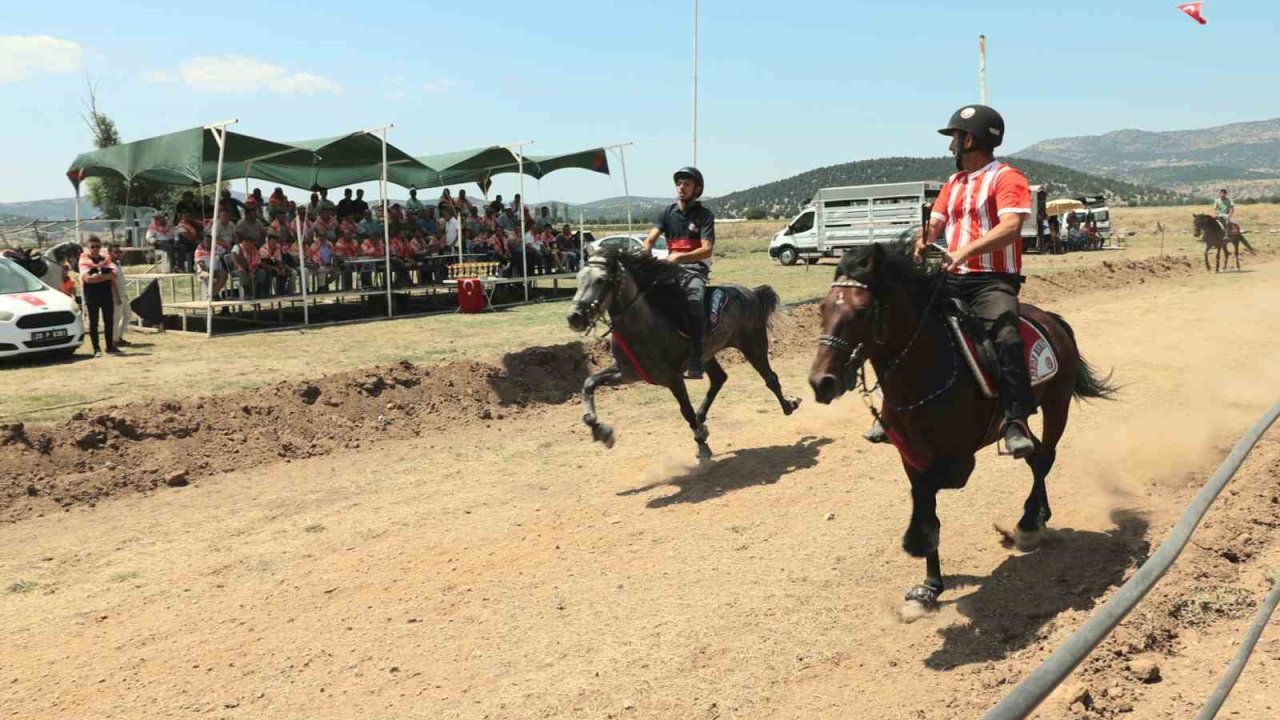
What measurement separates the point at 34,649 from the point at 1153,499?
7501 millimetres

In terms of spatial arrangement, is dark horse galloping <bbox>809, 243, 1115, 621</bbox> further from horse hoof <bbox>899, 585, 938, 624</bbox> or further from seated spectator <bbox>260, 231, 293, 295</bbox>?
seated spectator <bbox>260, 231, 293, 295</bbox>

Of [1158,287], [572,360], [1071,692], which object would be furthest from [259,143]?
[1158,287]

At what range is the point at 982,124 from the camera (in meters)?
5.82

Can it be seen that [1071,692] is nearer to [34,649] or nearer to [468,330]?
[34,649]

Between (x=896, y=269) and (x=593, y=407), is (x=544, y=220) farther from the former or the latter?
(x=896, y=269)

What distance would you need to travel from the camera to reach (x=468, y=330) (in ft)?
62.7

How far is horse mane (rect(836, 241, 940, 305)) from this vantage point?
5.02m

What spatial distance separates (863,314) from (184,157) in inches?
680

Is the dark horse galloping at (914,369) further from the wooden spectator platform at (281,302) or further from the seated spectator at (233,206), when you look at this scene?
the seated spectator at (233,206)

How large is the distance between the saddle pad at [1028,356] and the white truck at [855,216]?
32.0 metres

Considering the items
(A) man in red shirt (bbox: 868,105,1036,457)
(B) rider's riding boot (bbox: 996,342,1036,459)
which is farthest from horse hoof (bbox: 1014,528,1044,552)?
(B) rider's riding boot (bbox: 996,342,1036,459)

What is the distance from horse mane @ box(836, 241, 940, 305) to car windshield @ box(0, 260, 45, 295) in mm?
15569

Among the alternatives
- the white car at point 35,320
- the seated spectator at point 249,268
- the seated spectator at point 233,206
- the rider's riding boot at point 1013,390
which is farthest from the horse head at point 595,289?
the seated spectator at point 233,206

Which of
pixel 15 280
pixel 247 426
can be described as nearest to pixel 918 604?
pixel 247 426
